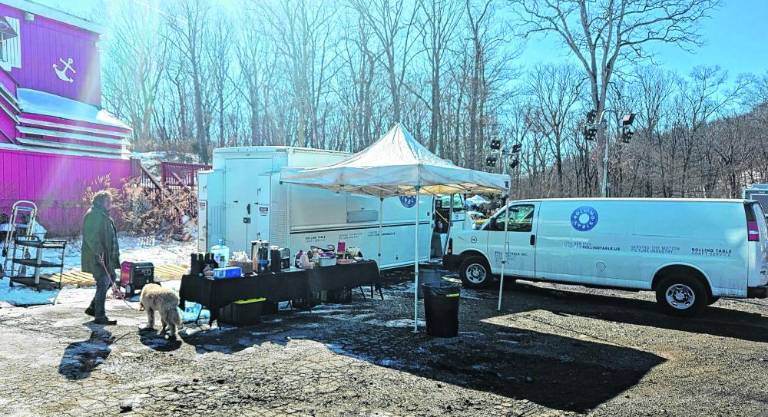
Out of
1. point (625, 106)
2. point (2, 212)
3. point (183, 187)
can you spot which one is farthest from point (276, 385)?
point (625, 106)

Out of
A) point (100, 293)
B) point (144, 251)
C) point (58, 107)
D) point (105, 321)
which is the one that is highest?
point (58, 107)

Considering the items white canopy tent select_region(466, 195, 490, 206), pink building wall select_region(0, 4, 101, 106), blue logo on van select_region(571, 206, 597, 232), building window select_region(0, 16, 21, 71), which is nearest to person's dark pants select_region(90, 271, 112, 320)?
blue logo on van select_region(571, 206, 597, 232)

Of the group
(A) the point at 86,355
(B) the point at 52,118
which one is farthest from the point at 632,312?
(B) the point at 52,118

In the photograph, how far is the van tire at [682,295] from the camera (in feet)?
28.6

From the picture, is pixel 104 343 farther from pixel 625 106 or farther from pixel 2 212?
pixel 625 106

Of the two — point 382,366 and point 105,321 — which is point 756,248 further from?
point 105,321

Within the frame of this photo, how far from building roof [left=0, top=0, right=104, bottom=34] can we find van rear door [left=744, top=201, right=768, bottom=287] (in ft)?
69.2

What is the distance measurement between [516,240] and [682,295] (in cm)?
290

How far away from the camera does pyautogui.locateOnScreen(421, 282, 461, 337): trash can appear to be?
7.04 meters

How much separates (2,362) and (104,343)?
40.4 inches

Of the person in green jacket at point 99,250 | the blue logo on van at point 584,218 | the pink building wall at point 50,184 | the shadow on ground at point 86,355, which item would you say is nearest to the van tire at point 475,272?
the blue logo on van at point 584,218

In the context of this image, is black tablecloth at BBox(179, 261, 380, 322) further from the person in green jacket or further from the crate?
the person in green jacket

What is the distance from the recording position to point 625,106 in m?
49.9

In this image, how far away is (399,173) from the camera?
7.88 m
